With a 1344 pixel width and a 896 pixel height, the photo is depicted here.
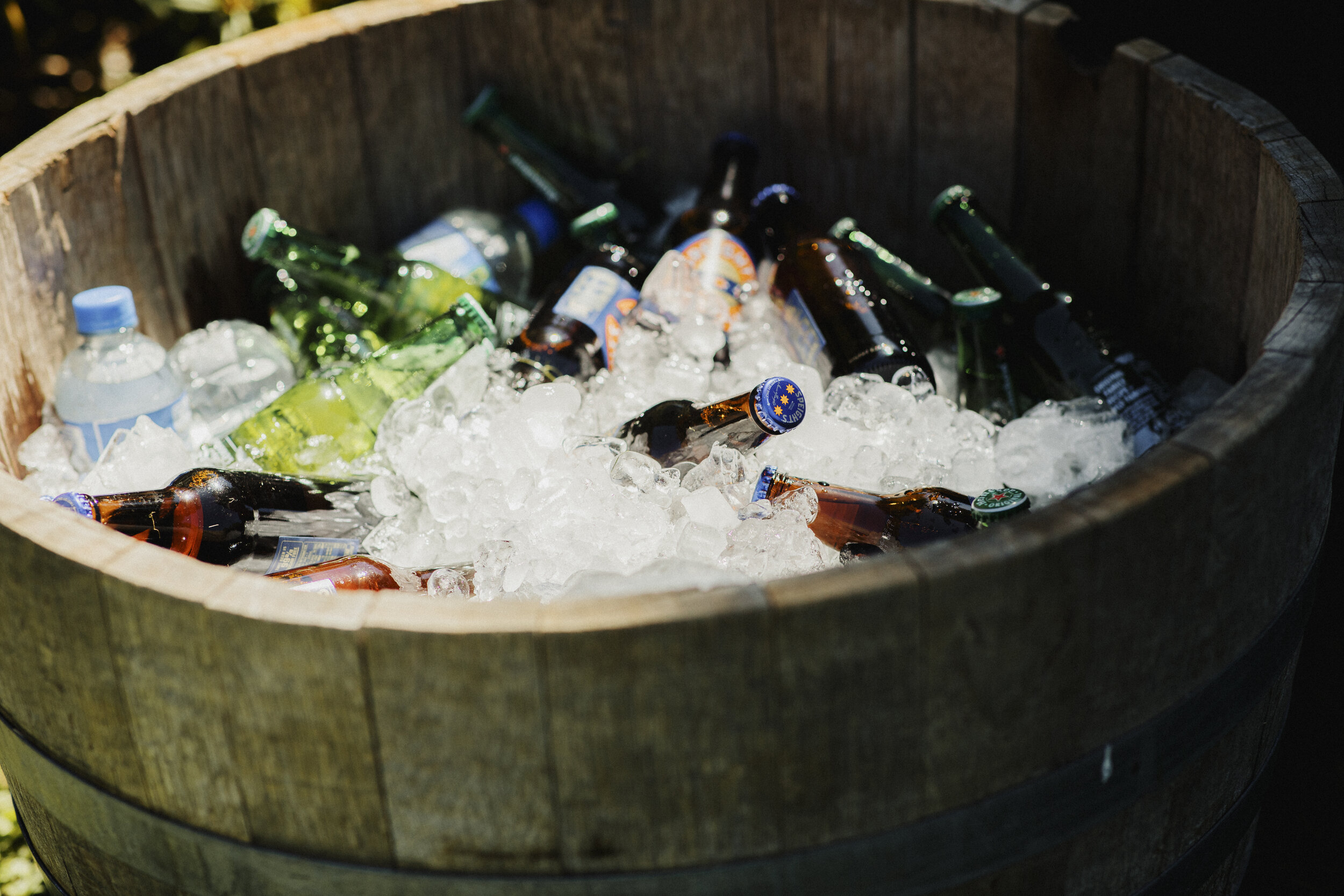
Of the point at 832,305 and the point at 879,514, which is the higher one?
the point at 832,305

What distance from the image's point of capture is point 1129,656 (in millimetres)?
1156

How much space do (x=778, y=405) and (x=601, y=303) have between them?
615mm

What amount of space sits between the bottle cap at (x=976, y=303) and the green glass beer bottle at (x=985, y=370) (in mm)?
Result: 12

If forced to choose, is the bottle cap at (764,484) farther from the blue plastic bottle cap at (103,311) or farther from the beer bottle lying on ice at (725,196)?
the blue plastic bottle cap at (103,311)

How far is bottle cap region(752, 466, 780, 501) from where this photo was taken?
158 cm

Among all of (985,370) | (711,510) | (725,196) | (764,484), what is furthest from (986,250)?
(711,510)

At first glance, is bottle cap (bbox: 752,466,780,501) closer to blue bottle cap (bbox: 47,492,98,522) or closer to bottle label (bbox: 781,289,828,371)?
bottle label (bbox: 781,289,828,371)

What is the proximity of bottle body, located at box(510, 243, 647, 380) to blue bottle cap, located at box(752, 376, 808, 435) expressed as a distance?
20.2 inches

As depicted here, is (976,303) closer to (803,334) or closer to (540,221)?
(803,334)

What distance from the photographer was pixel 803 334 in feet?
6.95

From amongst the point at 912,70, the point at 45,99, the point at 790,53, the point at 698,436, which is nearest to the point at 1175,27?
the point at 912,70

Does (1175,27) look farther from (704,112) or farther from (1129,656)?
(1129,656)

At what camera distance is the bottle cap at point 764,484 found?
5.20 feet

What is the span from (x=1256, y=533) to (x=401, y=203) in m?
1.97
